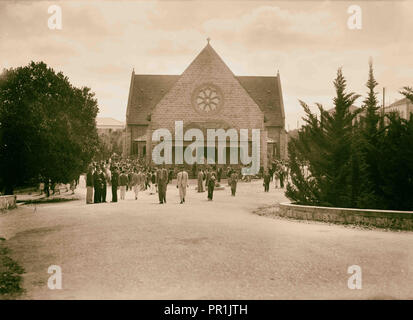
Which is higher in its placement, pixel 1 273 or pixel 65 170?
pixel 65 170

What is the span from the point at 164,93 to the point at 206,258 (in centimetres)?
5572

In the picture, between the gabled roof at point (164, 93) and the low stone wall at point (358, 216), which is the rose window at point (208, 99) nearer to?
the gabled roof at point (164, 93)

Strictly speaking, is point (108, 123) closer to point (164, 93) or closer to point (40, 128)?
point (164, 93)

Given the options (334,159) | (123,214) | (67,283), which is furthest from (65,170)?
(67,283)

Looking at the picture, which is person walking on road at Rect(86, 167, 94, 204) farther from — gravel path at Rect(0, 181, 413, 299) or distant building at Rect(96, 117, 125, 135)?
distant building at Rect(96, 117, 125, 135)

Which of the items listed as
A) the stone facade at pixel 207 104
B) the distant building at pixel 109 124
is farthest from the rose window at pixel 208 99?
the distant building at pixel 109 124

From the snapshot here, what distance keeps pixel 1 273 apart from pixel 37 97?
54.2 ft

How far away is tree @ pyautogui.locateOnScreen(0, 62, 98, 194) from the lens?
2047 centimetres

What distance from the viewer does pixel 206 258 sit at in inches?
304

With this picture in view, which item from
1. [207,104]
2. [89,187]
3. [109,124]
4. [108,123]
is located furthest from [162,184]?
[108,123]

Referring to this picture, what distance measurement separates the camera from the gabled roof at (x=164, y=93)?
198 feet

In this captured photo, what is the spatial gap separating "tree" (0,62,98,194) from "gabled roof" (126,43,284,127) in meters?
35.7

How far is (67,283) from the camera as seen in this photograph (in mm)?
6086
